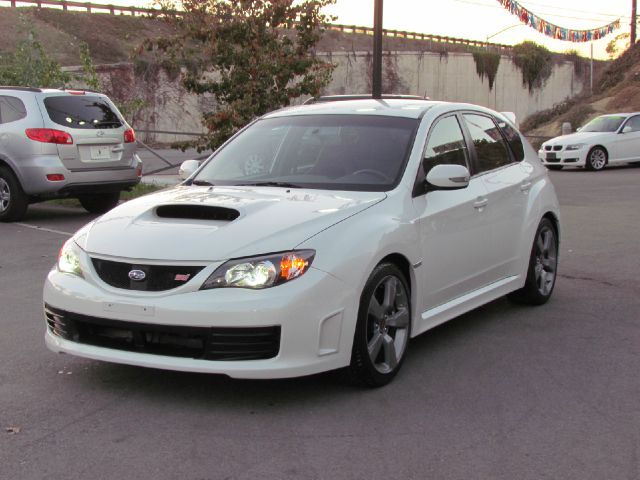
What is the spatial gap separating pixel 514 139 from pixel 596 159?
17.3m

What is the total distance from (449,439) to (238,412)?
3.52 feet

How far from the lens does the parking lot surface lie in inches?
148

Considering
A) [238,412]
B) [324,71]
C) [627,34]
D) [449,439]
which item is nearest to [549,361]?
[449,439]

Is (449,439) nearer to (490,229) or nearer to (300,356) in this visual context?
(300,356)

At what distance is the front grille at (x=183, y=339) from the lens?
14.0ft

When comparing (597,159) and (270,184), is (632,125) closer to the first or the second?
(597,159)

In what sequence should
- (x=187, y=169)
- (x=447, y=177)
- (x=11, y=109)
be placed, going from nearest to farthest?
(x=447, y=177)
(x=187, y=169)
(x=11, y=109)

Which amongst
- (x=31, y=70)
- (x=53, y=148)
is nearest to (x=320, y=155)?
(x=53, y=148)

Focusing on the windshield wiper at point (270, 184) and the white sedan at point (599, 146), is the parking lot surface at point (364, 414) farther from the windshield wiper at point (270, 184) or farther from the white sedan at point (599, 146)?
the white sedan at point (599, 146)

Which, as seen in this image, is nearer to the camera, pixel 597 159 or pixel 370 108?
pixel 370 108

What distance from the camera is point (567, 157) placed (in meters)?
23.2

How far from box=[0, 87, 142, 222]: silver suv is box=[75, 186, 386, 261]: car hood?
22.6 feet

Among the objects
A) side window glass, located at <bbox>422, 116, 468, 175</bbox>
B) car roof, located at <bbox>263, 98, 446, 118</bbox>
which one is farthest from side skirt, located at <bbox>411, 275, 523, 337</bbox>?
car roof, located at <bbox>263, 98, 446, 118</bbox>

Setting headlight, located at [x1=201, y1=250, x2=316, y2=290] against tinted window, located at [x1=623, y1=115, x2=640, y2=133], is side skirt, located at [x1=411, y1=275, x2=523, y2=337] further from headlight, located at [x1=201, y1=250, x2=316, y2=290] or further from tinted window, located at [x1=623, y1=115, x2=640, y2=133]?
tinted window, located at [x1=623, y1=115, x2=640, y2=133]
